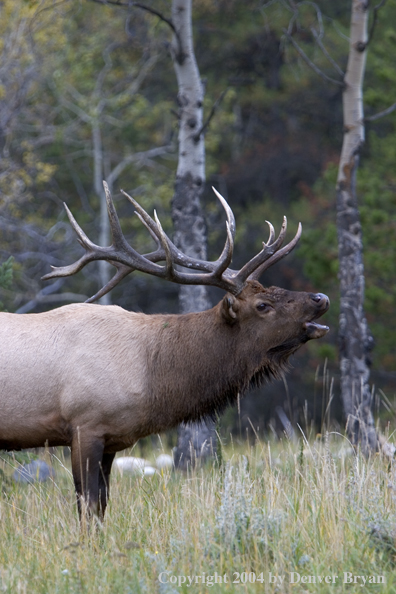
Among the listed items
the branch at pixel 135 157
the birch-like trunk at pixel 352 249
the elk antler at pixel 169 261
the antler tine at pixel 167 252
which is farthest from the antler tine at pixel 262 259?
the branch at pixel 135 157

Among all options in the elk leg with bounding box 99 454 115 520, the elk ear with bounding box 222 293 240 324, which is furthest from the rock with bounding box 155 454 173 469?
the elk ear with bounding box 222 293 240 324

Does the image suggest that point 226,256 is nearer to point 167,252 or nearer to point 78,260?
point 167,252

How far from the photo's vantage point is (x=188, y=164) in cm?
695

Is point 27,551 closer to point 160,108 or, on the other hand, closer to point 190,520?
point 190,520

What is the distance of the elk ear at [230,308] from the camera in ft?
15.3

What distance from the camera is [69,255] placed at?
14.6 metres

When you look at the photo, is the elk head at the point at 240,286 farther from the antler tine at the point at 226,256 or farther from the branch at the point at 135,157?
the branch at the point at 135,157

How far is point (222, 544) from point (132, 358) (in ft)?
4.63

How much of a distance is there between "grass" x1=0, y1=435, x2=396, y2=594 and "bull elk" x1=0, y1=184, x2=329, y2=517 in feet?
1.44

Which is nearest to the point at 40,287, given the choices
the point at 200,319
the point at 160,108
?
the point at 160,108
